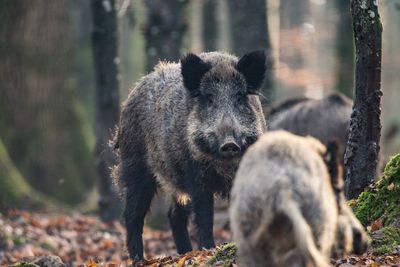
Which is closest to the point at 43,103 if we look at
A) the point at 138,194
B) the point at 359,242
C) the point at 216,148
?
the point at 138,194

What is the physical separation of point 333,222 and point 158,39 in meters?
11.8

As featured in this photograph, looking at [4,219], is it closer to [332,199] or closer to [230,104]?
[230,104]

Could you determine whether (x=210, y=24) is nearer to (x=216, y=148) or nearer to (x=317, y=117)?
(x=317, y=117)

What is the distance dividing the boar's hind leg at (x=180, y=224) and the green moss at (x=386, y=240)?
3896mm

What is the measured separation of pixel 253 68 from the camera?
34.6 feet

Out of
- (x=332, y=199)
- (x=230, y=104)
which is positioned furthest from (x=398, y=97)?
(x=332, y=199)

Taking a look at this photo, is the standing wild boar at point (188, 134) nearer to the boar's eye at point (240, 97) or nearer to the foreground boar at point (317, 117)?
the boar's eye at point (240, 97)

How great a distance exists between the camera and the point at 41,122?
824 inches

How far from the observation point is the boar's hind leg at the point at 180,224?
1178cm

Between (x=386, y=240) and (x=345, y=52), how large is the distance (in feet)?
42.1

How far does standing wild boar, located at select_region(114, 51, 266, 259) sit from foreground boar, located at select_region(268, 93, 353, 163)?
4.94 metres

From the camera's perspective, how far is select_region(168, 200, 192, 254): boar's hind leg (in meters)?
11.8

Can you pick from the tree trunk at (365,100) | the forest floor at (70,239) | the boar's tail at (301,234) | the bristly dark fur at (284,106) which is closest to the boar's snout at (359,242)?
the boar's tail at (301,234)

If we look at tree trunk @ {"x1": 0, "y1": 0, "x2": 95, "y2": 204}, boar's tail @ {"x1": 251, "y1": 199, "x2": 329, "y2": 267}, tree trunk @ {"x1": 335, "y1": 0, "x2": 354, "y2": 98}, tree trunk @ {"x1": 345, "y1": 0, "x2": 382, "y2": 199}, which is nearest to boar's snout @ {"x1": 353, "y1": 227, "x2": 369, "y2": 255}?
boar's tail @ {"x1": 251, "y1": 199, "x2": 329, "y2": 267}
